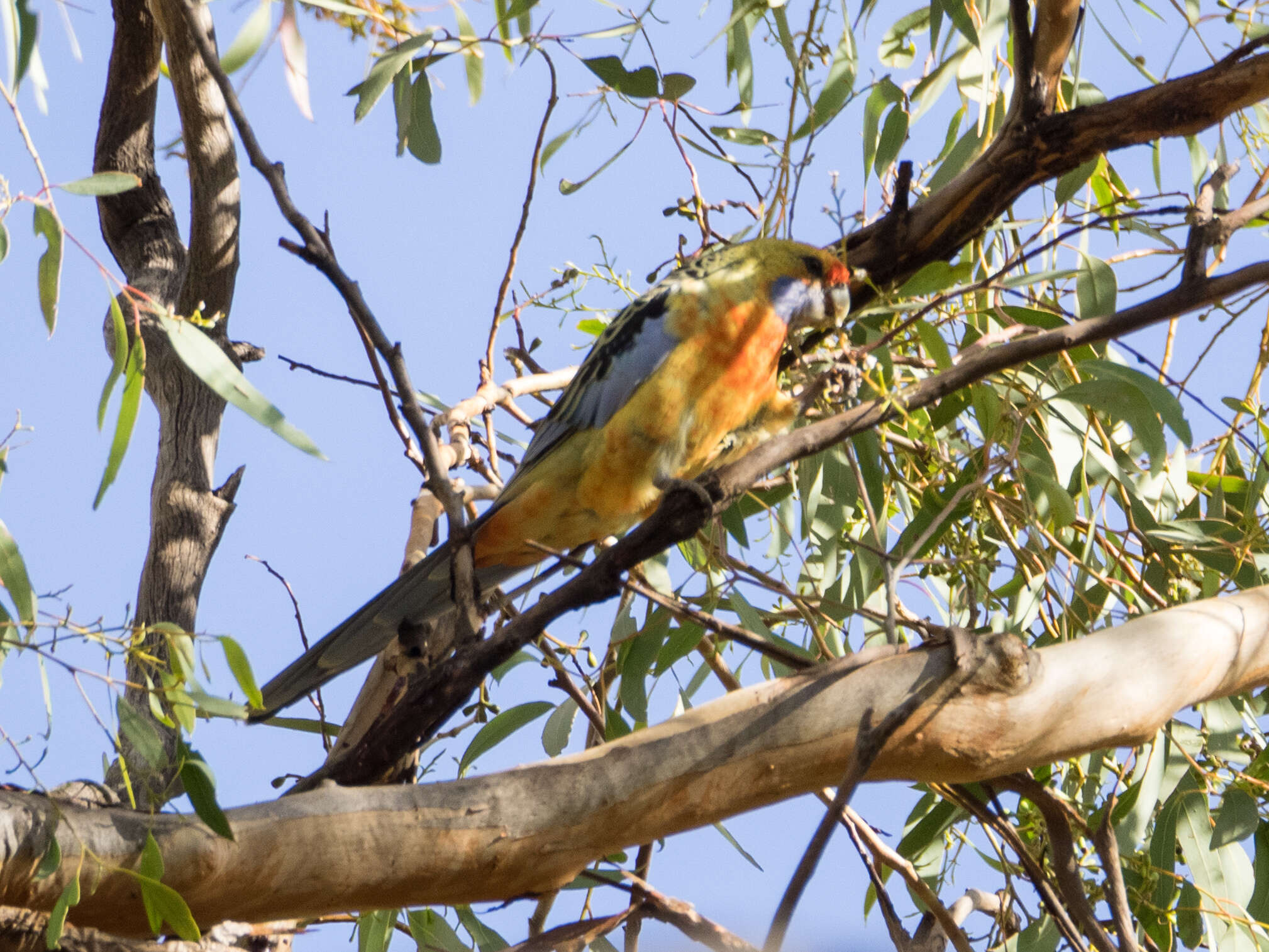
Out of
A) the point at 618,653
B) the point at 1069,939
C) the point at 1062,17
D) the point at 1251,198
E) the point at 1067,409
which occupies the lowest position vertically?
the point at 1069,939

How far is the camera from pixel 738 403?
182 cm

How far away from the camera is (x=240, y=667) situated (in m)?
1.13

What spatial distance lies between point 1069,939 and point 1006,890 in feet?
1.62

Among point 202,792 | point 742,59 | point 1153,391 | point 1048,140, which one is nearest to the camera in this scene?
point 202,792

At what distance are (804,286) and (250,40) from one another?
915 millimetres

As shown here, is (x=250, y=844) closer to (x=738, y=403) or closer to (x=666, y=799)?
(x=666, y=799)

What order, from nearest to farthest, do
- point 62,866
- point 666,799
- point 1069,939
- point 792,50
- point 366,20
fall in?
point 62,866 < point 666,799 < point 1069,939 < point 366,20 < point 792,50

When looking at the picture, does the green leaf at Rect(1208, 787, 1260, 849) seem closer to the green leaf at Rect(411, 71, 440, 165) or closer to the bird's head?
→ the bird's head

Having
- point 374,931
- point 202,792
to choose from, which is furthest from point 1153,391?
point 374,931

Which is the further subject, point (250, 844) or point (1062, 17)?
point (1062, 17)

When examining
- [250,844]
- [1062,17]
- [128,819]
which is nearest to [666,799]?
[250,844]

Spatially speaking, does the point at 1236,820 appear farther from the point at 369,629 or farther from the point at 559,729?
the point at 369,629

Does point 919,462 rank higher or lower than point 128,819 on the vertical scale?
higher

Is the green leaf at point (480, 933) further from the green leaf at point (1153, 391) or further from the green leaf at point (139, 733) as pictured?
the green leaf at point (1153, 391)
